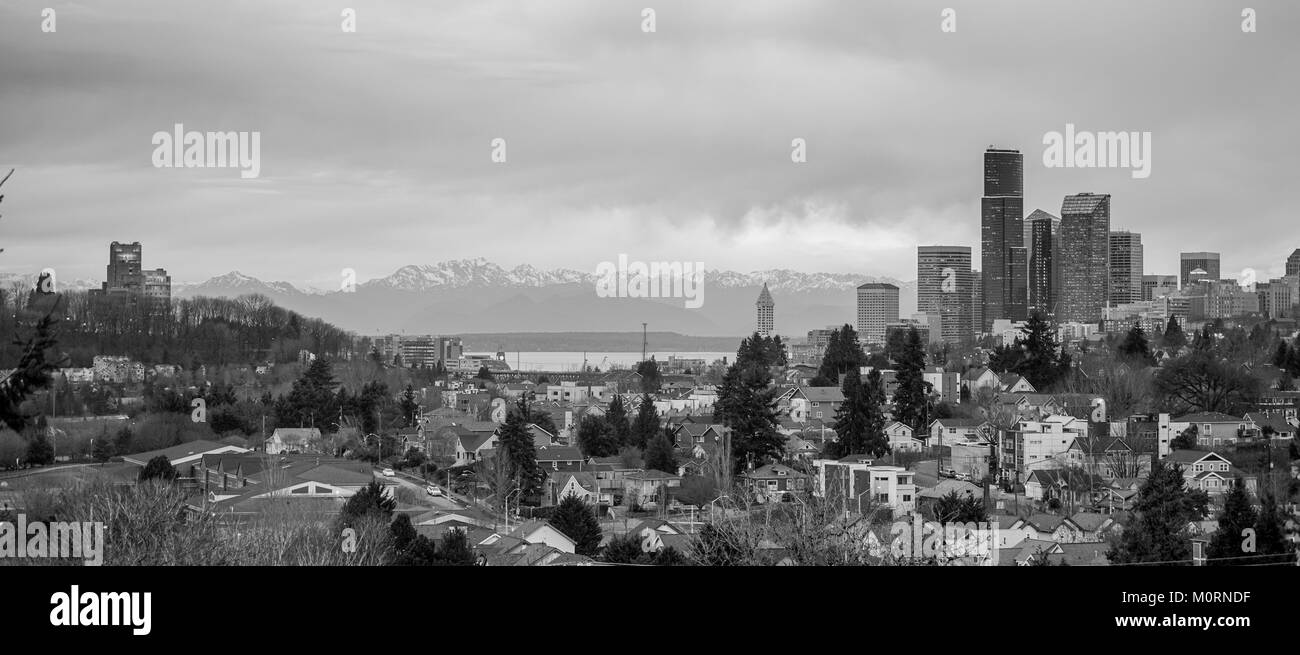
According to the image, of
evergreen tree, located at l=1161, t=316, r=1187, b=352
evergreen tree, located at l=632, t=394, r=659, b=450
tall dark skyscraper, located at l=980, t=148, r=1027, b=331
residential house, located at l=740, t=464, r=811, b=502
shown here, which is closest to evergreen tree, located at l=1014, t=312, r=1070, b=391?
evergreen tree, located at l=1161, t=316, r=1187, b=352

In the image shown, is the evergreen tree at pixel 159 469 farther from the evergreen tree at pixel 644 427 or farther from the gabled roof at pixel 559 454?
the evergreen tree at pixel 644 427

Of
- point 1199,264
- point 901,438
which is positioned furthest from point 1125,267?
point 901,438

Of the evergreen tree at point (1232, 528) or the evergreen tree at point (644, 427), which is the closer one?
the evergreen tree at point (1232, 528)

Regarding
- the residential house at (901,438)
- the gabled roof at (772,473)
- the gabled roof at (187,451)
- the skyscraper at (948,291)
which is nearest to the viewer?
the gabled roof at (772,473)

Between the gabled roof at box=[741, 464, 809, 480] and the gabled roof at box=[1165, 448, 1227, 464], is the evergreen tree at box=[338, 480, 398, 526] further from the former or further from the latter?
the gabled roof at box=[1165, 448, 1227, 464]

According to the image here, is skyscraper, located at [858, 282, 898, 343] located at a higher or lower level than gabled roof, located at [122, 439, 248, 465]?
higher

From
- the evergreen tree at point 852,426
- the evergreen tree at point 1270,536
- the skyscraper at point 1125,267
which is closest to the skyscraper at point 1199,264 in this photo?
the skyscraper at point 1125,267

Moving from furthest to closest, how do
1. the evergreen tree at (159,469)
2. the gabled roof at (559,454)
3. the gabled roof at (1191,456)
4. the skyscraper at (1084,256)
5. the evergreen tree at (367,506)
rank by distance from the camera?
the skyscraper at (1084,256) → the gabled roof at (559,454) → the gabled roof at (1191,456) → the evergreen tree at (159,469) → the evergreen tree at (367,506)

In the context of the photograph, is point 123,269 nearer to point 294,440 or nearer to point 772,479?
point 294,440
